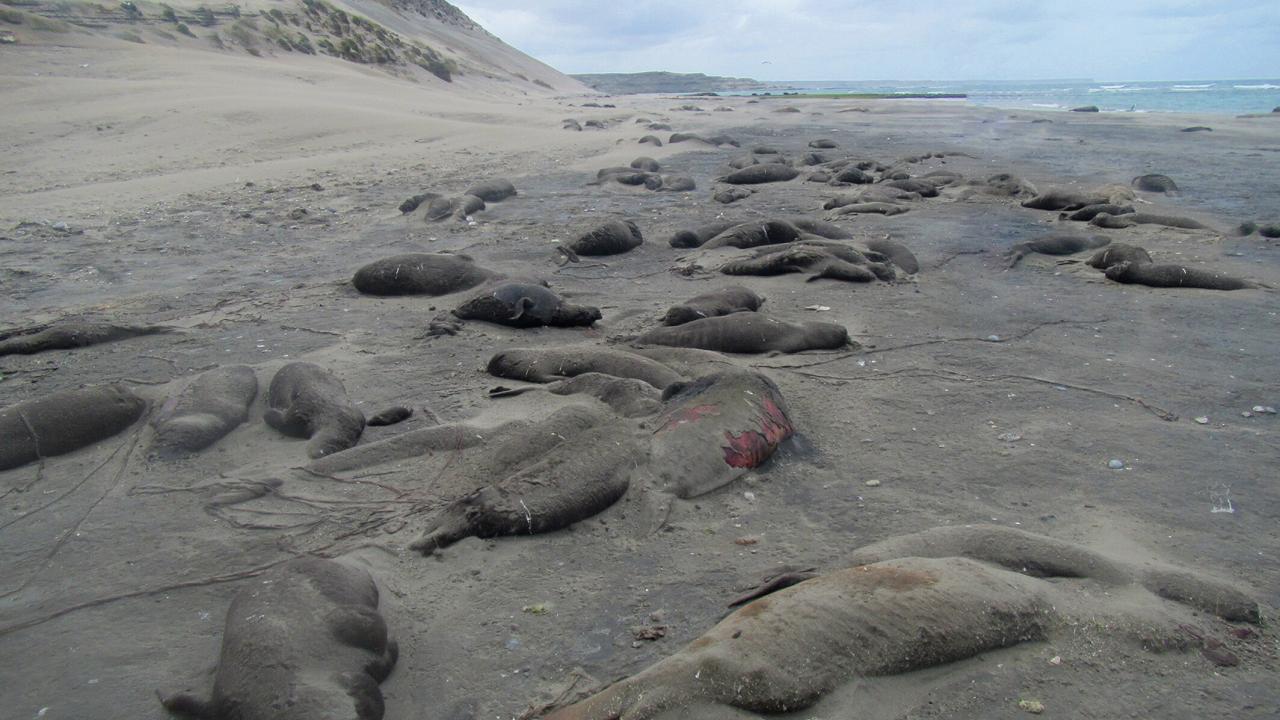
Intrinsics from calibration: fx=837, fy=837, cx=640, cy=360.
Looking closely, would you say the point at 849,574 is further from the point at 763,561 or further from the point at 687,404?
the point at 687,404

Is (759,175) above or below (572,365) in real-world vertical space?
above

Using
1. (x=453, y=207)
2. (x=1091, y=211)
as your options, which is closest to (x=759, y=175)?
(x=1091, y=211)

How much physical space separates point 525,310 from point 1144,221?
25.8 ft

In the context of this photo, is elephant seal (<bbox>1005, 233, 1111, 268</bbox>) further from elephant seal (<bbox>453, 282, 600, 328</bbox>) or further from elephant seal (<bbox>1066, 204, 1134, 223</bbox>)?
elephant seal (<bbox>453, 282, 600, 328</bbox>)

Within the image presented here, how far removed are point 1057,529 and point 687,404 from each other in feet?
6.15

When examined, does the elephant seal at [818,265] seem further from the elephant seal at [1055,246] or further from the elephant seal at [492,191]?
the elephant seal at [492,191]

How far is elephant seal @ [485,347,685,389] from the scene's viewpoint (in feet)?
17.5

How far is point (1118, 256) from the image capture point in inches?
321

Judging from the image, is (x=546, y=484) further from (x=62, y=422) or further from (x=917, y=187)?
(x=917, y=187)

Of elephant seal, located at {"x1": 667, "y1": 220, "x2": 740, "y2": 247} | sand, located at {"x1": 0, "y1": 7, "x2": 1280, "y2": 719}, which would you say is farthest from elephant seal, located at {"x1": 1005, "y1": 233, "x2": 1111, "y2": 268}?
elephant seal, located at {"x1": 667, "y1": 220, "x2": 740, "y2": 247}

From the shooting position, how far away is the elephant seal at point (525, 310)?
6703mm

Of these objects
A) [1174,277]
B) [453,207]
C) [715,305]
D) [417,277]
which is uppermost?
[453,207]

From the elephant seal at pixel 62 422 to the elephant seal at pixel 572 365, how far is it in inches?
86.0

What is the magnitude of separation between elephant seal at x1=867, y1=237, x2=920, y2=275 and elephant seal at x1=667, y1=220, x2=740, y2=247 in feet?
5.97
